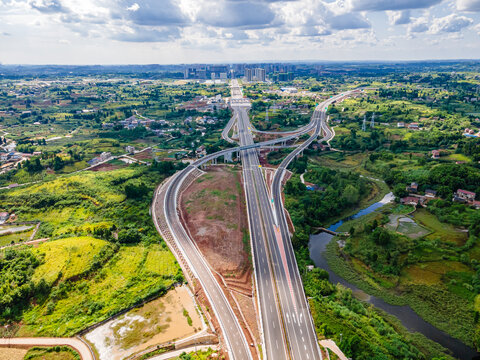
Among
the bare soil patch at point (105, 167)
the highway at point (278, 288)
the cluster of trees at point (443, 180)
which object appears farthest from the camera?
the bare soil patch at point (105, 167)

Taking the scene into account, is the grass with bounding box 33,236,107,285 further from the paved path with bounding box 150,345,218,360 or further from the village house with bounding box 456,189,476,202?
the village house with bounding box 456,189,476,202

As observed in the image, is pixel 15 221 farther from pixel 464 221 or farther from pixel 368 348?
pixel 464 221

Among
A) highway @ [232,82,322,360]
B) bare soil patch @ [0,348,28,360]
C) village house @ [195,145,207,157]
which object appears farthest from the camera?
village house @ [195,145,207,157]

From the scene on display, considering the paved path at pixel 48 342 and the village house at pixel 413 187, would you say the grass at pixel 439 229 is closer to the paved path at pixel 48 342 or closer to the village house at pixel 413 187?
the village house at pixel 413 187

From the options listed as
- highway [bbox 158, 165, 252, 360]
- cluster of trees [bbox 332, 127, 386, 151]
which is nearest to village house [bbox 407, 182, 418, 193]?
cluster of trees [bbox 332, 127, 386, 151]

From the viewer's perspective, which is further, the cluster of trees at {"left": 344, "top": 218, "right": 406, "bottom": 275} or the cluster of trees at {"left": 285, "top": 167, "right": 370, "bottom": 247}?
the cluster of trees at {"left": 285, "top": 167, "right": 370, "bottom": 247}

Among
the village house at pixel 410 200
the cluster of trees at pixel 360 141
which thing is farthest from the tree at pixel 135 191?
the cluster of trees at pixel 360 141

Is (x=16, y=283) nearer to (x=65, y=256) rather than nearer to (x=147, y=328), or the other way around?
(x=65, y=256)
